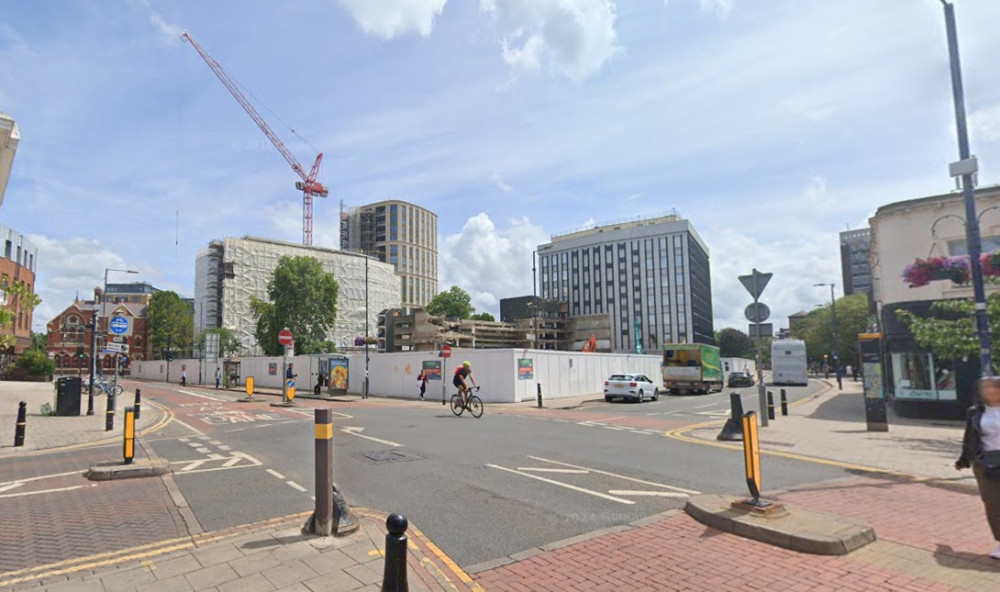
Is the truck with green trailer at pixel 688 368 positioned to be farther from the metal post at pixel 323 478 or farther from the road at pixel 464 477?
the metal post at pixel 323 478

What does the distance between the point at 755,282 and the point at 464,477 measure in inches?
342

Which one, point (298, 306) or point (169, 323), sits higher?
point (298, 306)

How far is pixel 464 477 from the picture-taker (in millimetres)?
8562

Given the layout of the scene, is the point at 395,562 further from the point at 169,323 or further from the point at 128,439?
the point at 169,323

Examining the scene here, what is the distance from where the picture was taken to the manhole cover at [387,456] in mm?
10180

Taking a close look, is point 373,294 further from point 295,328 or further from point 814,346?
point 814,346

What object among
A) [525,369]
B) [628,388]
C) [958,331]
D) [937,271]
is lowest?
[628,388]

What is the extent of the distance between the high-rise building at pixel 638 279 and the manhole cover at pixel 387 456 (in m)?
109

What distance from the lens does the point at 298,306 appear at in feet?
218

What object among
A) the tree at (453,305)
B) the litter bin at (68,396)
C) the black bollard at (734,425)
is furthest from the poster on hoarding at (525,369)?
the tree at (453,305)

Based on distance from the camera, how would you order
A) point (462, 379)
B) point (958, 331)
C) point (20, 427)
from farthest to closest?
point (462, 379) → point (958, 331) → point (20, 427)

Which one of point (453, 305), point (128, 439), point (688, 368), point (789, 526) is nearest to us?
point (789, 526)

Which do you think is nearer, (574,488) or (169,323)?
(574,488)

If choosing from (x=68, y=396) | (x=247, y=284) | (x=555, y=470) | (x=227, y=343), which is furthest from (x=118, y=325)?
(x=247, y=284)
